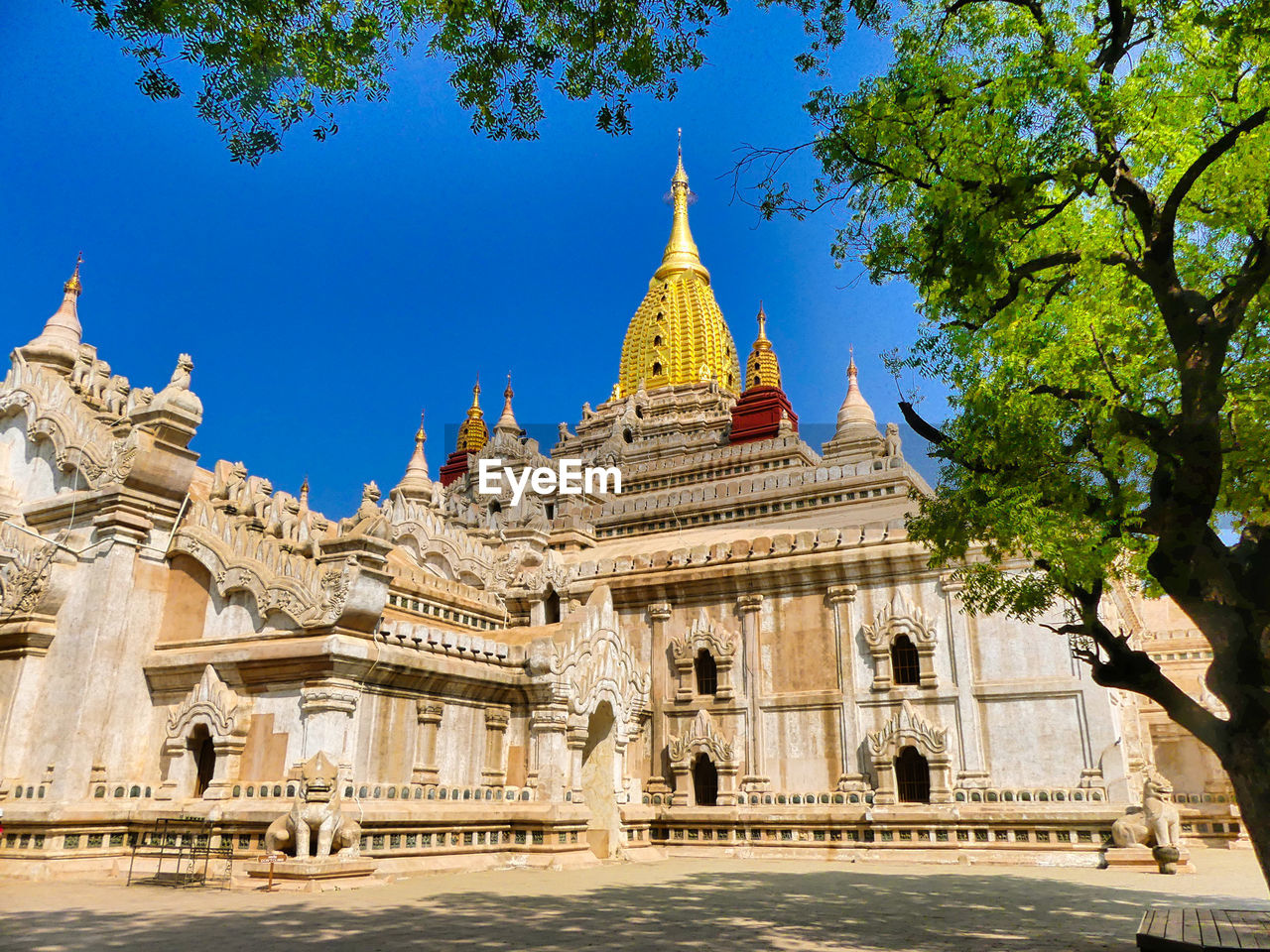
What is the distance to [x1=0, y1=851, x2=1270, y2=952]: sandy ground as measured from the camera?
10.1 meters

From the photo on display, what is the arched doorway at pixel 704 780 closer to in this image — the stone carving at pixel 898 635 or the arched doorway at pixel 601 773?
the arched doorway at pixel 601 773

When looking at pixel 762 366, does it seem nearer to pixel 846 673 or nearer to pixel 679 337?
pixel 679 337

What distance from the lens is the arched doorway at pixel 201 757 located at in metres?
17.9

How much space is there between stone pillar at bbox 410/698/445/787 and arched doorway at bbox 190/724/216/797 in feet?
12.0

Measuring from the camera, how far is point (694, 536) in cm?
3441

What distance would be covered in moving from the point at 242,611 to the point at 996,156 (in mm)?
15009

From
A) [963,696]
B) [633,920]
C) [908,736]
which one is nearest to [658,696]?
[908,736]

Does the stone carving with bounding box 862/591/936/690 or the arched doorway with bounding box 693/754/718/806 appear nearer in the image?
the stone carving with bounding box 862/591/936/690

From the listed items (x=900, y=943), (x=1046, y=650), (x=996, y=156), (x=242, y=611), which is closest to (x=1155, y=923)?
(x=900, y=943)

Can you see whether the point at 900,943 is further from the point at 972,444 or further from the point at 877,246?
the point at 877,246

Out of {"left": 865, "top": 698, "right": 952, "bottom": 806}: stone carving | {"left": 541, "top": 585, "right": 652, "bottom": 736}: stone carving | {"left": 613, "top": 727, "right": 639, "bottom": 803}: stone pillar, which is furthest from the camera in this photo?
{"left": 613, "top": 727, "right": 639, "bottom": 803}: stone pillar

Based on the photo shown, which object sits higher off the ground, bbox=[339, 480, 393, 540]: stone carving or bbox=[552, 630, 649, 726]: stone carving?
bbox=[339, 480, 393, 540]: stone carving

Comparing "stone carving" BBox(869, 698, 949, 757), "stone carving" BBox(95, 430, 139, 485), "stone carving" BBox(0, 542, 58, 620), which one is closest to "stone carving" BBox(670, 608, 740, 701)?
"stone carving" BBox(869, 698, 949, 757)

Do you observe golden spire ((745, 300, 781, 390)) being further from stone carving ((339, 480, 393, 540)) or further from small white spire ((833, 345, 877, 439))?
stone carving ((339, 480, 393, 540))
